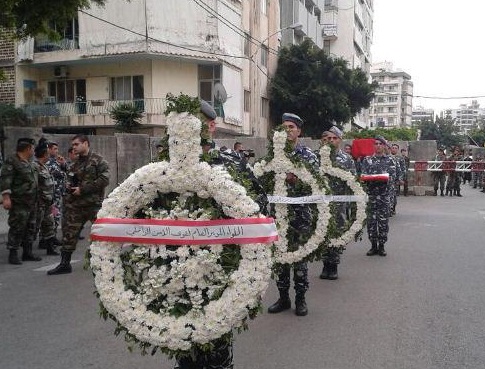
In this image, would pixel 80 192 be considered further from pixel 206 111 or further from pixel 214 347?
pixel 214 347

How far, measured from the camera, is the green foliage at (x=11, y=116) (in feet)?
85.9

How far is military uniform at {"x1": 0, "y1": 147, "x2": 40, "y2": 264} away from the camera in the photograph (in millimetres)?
8938

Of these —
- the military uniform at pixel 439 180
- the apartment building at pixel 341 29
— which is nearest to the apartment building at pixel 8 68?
the military uniform at pixel 439 180

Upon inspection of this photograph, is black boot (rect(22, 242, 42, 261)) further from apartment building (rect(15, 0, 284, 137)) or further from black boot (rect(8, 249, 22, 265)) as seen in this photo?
apartment building (rect(15, 0, 284, 137))

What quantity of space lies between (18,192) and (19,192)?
0.02 meters

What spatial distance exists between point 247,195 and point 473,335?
3455 mm

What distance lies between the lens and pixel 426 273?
8492 mm

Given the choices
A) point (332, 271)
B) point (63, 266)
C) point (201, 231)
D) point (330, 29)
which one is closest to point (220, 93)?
point (63, 266)

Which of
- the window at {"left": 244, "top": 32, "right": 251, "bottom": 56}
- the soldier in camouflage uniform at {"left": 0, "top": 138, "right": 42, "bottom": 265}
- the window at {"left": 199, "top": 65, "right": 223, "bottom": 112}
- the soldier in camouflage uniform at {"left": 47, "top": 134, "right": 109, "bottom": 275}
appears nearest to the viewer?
the soldier in camouflage uniform at {"left": 47, "top": 134, "right": 109, "bottom": 275}

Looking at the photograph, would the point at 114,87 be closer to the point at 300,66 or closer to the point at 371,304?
the point at 300,66

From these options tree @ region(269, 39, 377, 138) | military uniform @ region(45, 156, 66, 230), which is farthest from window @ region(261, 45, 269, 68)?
military uniform @ region(45, 156, 66, 230)

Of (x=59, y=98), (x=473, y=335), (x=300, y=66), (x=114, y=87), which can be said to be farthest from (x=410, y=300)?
(x=300, y=66)

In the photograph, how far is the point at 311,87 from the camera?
35812mm

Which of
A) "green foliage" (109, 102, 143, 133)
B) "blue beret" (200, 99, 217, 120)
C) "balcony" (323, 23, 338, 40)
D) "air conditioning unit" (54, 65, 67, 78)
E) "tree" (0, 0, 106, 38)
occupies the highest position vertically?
"balcony" (323, 23, 338, 40)
